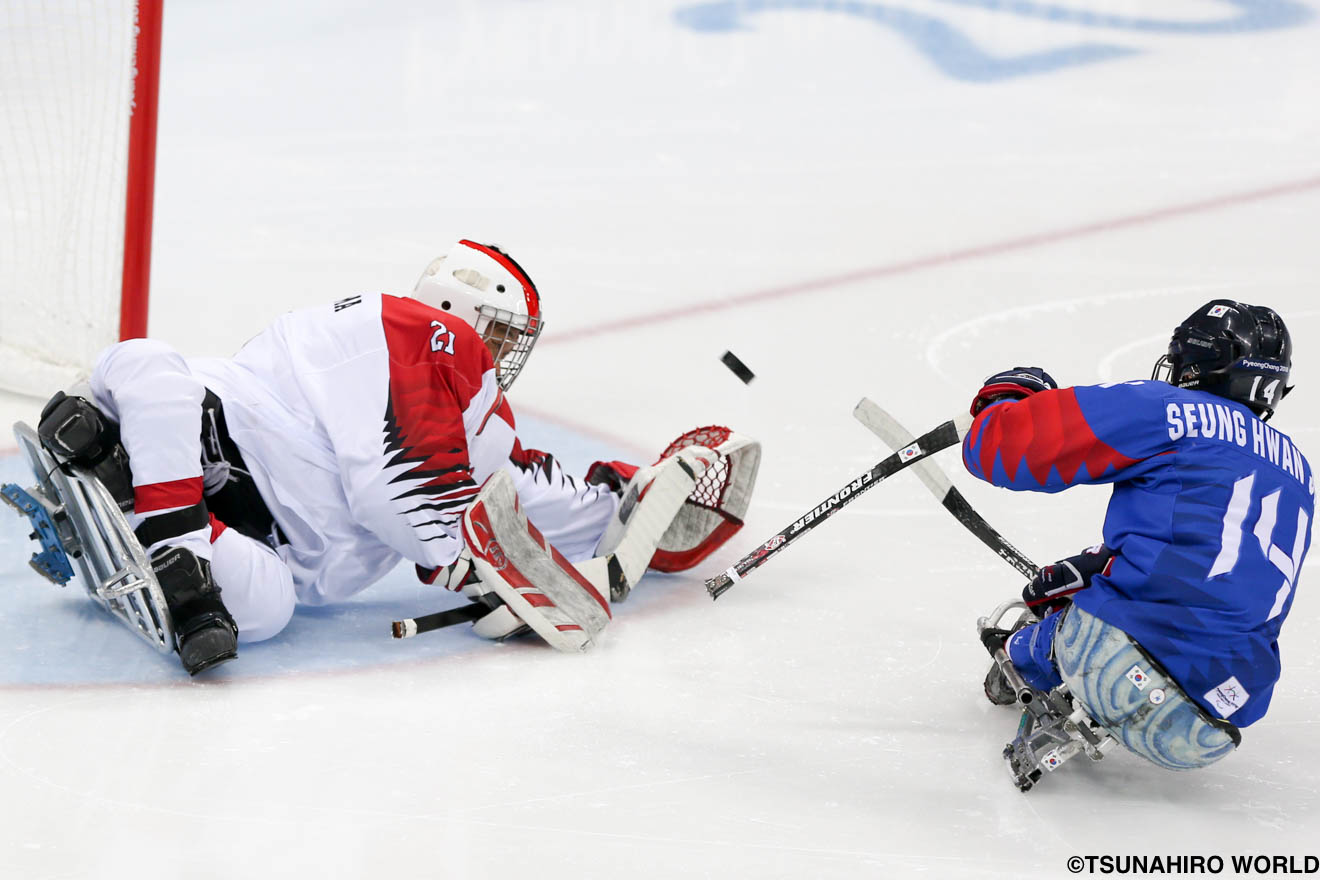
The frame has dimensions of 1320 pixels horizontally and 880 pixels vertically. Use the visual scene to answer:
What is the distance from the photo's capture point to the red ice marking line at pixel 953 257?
5.20 meters

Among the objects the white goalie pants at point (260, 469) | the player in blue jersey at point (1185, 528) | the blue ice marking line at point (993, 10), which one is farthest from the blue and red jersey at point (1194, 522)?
the blue ice marking line at point (993, 10)

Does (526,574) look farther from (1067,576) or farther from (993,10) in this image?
(993,10)

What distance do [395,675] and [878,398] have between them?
7.13 feet

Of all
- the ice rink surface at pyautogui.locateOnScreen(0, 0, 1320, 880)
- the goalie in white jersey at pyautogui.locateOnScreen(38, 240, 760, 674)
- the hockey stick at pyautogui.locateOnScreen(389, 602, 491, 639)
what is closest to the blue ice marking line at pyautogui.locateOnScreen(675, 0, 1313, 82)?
the ice rink surface at pyautogui.locateOnScreen(0, 0, 1320, 880)

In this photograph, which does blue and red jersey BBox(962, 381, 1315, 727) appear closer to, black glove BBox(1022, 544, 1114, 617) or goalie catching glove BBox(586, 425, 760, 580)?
black glove BBox(1022, 544, 1114, 617)

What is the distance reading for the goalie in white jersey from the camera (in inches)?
109

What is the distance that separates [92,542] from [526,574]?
31.8 inches

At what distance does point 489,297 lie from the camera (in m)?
3.18

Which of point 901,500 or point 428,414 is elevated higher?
point 428,414

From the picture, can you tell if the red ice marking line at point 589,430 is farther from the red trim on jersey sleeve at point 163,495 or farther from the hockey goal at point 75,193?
the red trim on jersey sleeve at point 163,495

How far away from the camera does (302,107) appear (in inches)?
269

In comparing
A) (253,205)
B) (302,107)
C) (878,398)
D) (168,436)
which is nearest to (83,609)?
(168,436)

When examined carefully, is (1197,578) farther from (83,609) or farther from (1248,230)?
(1248,230)

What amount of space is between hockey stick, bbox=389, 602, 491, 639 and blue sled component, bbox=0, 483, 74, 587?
0.64 m
